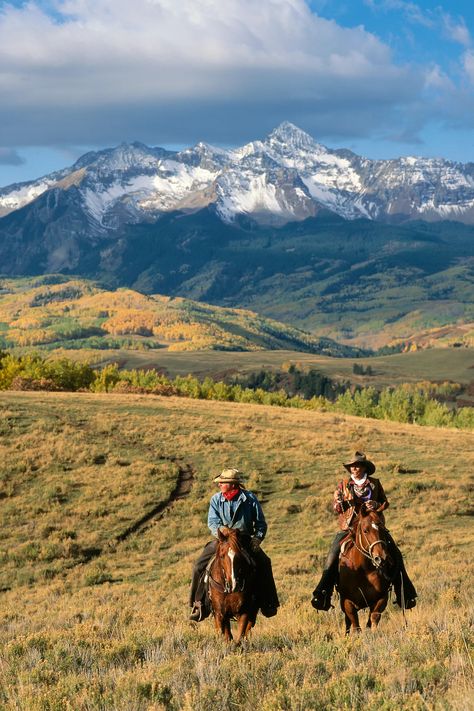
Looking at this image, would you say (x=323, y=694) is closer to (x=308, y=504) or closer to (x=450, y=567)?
(x=450, y=567)

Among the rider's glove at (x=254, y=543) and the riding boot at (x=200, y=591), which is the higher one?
the rider's glove at (x=254, y=543)

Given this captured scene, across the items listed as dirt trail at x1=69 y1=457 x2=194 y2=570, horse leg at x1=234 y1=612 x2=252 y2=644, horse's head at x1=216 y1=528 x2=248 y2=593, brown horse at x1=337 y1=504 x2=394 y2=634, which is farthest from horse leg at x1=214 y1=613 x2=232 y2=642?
dirt trail at x1=69 y1=457 x2=194 y2=570

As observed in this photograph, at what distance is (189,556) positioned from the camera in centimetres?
3528

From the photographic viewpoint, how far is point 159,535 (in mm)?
39062

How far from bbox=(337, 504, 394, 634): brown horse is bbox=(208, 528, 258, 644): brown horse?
2.06 m

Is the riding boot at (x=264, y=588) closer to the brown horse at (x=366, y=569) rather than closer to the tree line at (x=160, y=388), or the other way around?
the brown horse at (x=366, y=569)

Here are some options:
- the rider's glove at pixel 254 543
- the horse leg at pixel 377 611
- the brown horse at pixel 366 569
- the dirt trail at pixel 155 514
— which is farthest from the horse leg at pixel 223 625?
the dirt trail at pixel 155 514

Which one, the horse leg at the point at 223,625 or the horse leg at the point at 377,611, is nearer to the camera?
the horse leg at the point at 223,625

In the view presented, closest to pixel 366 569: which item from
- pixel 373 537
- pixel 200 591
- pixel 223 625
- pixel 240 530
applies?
pixel 373 537

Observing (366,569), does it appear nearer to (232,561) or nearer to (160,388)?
(232,561)

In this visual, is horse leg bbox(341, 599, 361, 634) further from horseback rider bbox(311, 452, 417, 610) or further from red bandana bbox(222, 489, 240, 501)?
red bandana bbox(222, 489, 240, 501)

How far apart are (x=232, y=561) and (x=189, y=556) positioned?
20.6 meters

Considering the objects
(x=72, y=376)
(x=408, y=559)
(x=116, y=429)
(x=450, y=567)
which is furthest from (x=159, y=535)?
(x=72, y=376)

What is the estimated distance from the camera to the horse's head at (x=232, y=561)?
603 inches
